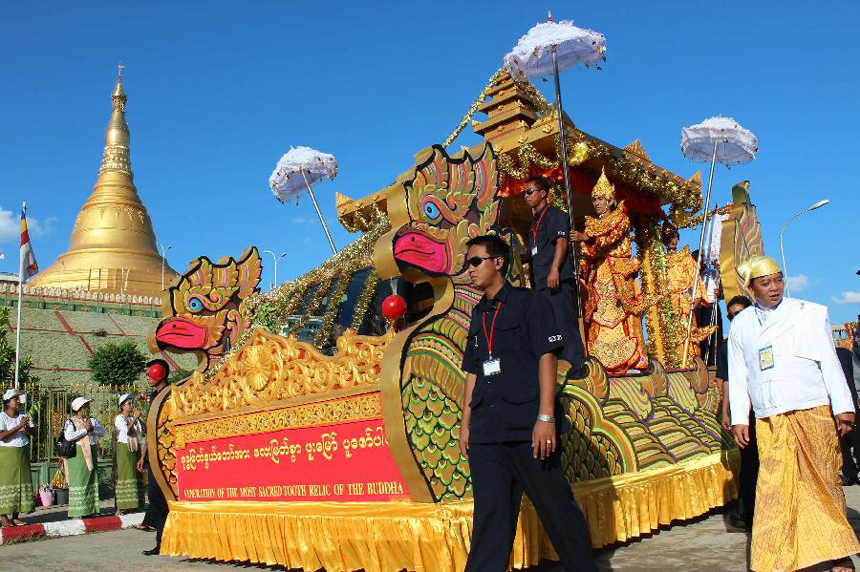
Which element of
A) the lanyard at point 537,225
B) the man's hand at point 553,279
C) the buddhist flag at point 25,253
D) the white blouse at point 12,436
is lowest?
the white blouse at point 12,436

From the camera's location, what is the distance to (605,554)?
4340 mm

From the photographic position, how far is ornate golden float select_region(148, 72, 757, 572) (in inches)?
150

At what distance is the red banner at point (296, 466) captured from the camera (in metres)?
4.06

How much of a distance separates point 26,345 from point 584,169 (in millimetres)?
28518

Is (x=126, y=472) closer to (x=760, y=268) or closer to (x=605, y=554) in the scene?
(x=605, y=554)

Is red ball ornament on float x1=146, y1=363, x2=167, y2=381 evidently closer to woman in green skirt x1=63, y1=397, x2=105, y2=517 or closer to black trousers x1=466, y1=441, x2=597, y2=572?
woman in green skirt x1=63, y1=397, x2=105, y2=517

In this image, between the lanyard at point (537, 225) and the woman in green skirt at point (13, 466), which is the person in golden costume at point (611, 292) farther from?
the woman in green skirt at point (13, 466)

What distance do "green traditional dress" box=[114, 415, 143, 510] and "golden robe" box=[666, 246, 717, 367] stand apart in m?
7.26

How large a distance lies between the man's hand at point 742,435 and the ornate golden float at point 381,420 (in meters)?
1.10

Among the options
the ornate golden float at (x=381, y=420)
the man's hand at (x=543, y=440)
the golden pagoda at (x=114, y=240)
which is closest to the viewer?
the man's hand at (x=543, y=440)

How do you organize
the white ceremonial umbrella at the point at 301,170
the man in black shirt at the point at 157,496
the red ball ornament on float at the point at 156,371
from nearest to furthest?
1. the man in black shirt at the point at 157,496
2. the red ball ornament on float at the point at 156,371
3. the white ceremonial umbrella at the point at 301,170

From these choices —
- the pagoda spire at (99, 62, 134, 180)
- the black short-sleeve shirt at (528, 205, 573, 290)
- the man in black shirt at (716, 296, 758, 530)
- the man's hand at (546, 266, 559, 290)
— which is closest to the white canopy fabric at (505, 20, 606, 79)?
the black short-sleeve shirt at (528, 205, 573, 290)

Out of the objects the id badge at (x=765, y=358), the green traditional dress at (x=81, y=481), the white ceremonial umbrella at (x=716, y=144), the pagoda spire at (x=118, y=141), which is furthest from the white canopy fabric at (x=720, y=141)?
the pagoda spire at (x=118, y=141)

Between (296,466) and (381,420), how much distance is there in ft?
3.44
